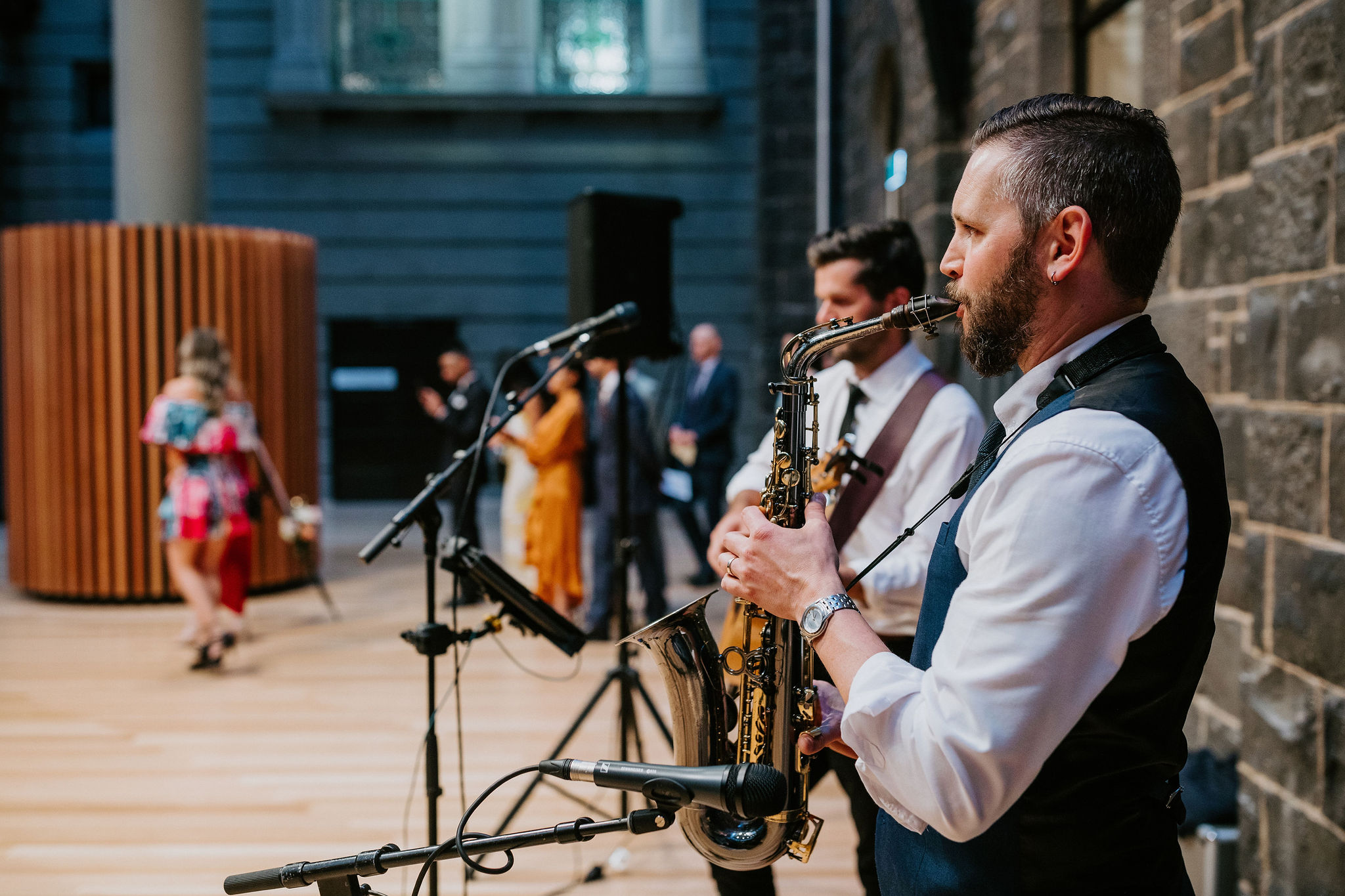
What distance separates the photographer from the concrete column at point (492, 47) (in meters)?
12.0

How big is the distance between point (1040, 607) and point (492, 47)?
12.0 meters

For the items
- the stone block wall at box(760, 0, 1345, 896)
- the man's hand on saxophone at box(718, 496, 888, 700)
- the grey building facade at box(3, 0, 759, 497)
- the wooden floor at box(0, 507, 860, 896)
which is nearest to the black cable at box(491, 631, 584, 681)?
the wooden floor at box(0, 507, 860, 896)

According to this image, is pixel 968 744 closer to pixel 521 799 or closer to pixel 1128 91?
pixel 521 799

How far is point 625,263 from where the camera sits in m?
4.28

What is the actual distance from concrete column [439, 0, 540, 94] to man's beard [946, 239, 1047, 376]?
1138 cm

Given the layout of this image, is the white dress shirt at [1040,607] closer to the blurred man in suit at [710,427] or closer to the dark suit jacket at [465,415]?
the dark suit jacket at [465,415]

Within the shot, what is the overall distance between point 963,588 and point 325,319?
38.4 ft

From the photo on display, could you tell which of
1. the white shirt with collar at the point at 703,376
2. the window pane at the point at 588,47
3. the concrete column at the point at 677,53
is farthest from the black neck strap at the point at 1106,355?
the window pane at the point at 588,47

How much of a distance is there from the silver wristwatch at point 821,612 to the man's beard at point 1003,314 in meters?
0.32

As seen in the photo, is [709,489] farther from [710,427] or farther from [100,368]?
[100,368]

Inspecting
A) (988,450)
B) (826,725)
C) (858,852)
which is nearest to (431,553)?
(858,852)

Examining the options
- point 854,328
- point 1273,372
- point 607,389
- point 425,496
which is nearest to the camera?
point 854,328

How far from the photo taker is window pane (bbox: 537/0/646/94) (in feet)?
40.7

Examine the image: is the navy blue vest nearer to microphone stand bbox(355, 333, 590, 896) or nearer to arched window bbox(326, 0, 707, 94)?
microphone stand bbox(355, 333, 590, 896)
